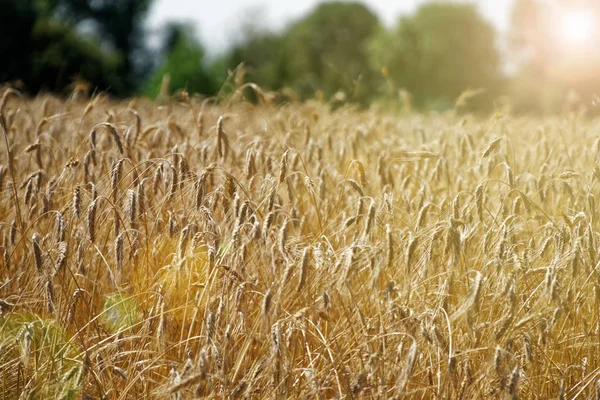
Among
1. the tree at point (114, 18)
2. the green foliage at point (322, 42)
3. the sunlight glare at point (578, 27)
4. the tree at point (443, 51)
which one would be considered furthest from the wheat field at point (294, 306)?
the tree at point (114, 18)

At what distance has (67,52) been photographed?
18781mm

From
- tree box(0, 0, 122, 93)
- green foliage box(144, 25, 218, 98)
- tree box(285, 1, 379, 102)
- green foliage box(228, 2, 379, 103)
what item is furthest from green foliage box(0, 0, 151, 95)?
tree box(285, 1, 379, 102)

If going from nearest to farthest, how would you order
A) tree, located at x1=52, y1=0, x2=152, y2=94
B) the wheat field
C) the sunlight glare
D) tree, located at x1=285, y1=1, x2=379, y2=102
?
the wheat field < the sunlight glare < tree, located at x1=52, y1=0, x2=152, y2=94 < tree, located at x1=285, y1=1, x2=379, y2=102

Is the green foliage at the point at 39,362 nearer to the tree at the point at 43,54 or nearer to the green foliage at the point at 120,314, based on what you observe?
the green foliage at the point at 120,314

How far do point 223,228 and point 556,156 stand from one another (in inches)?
85.9

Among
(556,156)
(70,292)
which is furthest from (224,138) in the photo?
(556,156)

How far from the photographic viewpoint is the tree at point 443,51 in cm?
3228

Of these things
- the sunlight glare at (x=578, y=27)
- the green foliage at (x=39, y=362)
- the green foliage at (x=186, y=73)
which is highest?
the sunlight glare at (x=578, y=27)

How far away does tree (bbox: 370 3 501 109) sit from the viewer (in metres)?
32.3

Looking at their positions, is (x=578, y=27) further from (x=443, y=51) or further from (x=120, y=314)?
(x=120, y=314)

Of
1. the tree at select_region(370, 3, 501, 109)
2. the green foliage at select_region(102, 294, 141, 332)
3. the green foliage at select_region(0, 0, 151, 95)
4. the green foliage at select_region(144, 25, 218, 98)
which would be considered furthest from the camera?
the tree at select_region(370, 3, 501, 109)

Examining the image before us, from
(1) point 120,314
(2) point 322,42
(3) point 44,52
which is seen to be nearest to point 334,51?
(2) point 322,42

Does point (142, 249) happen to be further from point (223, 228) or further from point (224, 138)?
point (224, 138)

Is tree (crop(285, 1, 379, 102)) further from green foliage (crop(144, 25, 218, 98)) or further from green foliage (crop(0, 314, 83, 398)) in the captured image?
green foliage (crop(0, 314, 83, 398))
